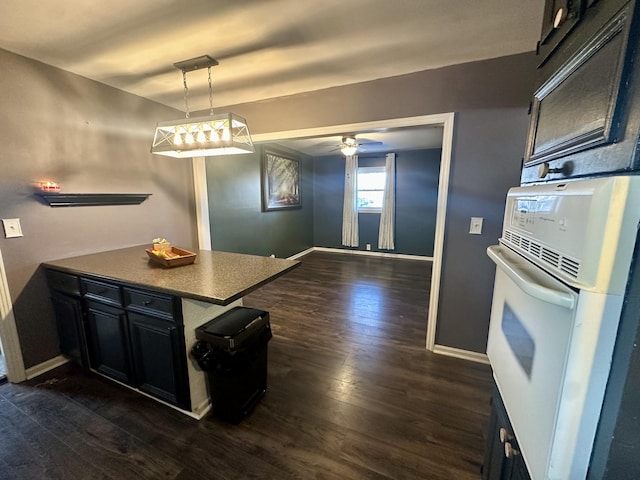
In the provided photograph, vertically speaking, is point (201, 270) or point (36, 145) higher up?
point (36, 145)

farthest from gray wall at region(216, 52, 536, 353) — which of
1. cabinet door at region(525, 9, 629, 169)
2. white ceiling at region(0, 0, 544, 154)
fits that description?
cabinet door at region(525, 9, 629, 169)

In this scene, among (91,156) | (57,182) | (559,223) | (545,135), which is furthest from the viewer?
(91,156)

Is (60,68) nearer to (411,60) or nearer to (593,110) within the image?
(411,60)

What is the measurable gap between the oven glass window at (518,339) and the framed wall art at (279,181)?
423 cm

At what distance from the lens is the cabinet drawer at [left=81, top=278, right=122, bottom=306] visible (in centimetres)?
171

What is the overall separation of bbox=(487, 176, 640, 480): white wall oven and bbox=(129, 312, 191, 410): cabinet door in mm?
1602

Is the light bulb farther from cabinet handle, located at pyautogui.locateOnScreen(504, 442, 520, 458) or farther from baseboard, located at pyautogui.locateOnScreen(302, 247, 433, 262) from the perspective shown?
baseboard, located at pyautogui.locateOnScreen(302, 247, 433, 262)

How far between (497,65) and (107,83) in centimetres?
314

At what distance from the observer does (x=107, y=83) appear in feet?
7.68

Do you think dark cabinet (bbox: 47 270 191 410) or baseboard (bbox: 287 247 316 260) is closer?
dark cabinet (bbox: 47 270 191 410)

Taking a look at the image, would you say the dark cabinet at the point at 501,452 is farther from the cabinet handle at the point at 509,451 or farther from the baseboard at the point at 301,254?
the baseboard at the point at 301,254

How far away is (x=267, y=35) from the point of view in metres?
1.64

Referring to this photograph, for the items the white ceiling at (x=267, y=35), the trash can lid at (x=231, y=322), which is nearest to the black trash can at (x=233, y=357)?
the trash can lid at (x=231, y=322)

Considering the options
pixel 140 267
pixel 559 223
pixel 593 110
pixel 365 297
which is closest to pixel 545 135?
pixel 593 110
